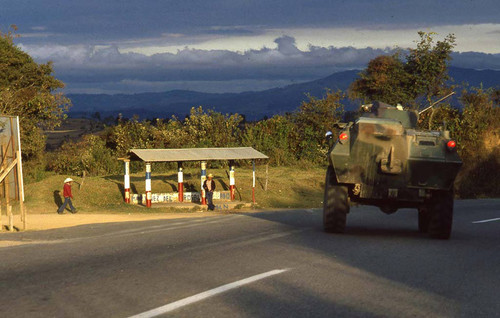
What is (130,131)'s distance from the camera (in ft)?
154

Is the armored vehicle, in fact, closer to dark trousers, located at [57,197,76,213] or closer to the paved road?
the paved road

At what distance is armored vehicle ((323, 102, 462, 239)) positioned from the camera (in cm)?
→ 1321

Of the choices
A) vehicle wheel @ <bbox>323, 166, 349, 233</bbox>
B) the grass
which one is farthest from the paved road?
the grass

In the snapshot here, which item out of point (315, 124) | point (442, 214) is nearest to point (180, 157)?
point (442, 214)

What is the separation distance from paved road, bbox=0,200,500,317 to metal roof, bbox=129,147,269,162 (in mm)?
14280

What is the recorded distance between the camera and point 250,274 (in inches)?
355

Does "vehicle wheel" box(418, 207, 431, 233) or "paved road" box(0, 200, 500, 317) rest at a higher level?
"paved road" box(0, 200, 500, 317)

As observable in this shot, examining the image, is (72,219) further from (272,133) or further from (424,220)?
(272,133)

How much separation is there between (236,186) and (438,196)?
22.1m

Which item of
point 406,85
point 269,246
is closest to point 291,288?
point 269,246

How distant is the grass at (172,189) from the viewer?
94.6ft

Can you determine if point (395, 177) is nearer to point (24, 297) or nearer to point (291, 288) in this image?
point (291, 288)

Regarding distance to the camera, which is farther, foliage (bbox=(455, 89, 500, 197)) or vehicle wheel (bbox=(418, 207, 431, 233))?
foliage (bbox=(455, 89, 500, 197))

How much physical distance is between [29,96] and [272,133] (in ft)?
55.7
